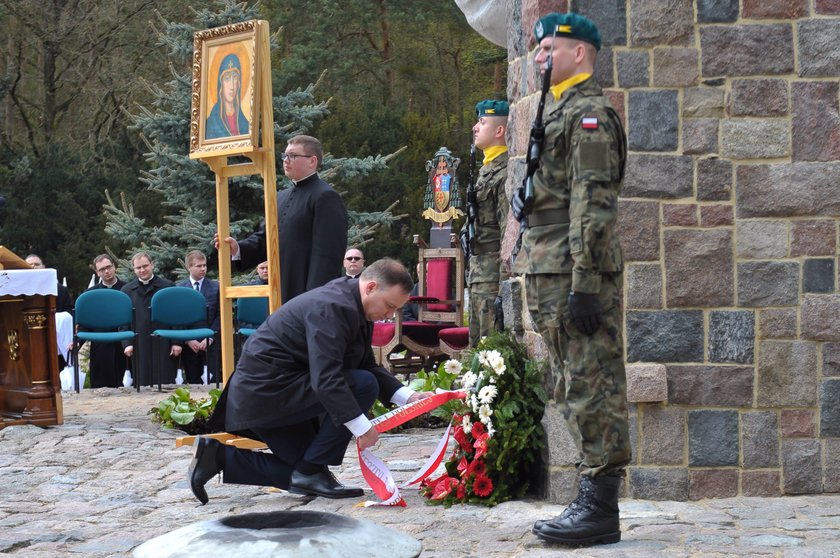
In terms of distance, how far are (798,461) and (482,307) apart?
2.84m

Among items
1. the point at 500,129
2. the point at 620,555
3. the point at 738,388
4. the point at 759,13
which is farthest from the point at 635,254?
the point at 500,129

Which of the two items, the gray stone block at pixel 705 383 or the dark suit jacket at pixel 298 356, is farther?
the gray stone block at pixel 705 383

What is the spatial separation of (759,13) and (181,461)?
13.2 feet

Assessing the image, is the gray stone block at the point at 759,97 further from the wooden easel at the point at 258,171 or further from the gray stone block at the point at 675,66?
the wooden easel at the point at 258,171

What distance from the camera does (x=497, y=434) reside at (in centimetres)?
541

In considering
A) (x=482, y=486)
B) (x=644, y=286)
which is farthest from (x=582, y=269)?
(x=482, y=486)

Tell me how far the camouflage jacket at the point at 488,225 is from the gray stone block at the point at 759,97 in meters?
2.33

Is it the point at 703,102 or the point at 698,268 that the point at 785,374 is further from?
the point at 703,102

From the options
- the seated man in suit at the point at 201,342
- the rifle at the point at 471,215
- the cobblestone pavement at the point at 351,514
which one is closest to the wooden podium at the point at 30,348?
the cobblestone pavement at the point at 351,514

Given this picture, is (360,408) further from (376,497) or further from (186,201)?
(186,201)

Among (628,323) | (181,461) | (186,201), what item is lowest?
(181,461)

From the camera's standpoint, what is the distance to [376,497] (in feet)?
18.4

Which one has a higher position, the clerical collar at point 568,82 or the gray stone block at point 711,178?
the clerical collar at point 568,82

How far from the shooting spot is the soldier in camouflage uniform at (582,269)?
4.42 m
